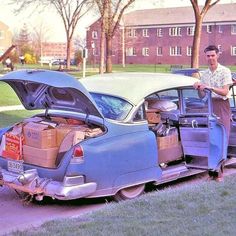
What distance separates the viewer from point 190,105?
26.6ft

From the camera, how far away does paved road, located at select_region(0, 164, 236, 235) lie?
19.7 ft

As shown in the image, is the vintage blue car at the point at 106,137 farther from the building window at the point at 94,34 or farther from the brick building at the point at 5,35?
the brick building at the point at 5,35

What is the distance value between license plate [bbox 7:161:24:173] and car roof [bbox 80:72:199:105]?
4.67 ft

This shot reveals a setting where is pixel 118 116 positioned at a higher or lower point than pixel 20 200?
higher

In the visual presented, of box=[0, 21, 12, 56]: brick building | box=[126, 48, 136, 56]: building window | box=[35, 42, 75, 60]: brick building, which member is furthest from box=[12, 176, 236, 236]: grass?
box=[0, 21, 12, 56]: brick building

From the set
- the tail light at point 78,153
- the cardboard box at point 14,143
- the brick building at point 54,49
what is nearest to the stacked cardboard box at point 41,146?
the cardboard box at point 14,143

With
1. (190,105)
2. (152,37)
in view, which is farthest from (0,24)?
(190,105)

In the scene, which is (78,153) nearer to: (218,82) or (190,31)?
(218,82)

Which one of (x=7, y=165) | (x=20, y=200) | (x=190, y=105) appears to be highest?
(x=190, y=105)

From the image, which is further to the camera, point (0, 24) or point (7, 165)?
point (0, 24)

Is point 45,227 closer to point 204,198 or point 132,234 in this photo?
point 132,234

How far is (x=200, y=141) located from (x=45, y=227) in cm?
296

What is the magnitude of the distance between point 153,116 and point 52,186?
2059 mm

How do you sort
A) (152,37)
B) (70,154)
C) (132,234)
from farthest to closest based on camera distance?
(152,37) → (70,154) → (132,234)
